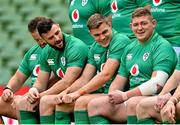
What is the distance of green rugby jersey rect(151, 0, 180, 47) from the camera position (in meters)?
5.06

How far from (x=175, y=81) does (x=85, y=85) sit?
0.79 meters

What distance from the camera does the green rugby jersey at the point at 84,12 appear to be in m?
5.63

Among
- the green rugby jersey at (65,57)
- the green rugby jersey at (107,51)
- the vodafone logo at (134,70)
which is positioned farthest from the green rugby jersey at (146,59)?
the green rugby jersey at (65,57)

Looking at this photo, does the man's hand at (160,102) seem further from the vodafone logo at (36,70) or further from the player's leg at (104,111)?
the vodafone logo at (36,70)

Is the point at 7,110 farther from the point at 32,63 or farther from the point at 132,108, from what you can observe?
the point at 132,108

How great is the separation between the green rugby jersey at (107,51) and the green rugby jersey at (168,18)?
28 centimetres

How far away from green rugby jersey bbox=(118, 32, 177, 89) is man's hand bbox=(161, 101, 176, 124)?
47 centimetres

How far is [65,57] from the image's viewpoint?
5.51 metres

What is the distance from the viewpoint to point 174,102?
4.39 metres

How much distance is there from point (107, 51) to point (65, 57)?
0.40 m

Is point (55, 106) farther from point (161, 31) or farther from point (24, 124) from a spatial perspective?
point (161, 31)

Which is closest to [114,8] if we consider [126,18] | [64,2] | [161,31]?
[126,18]

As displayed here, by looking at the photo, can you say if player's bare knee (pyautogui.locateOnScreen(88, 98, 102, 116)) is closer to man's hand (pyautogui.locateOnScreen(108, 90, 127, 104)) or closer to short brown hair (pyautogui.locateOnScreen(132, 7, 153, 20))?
man's hand (pyautogui.locateOnScreen(108, 90, 127, 104))

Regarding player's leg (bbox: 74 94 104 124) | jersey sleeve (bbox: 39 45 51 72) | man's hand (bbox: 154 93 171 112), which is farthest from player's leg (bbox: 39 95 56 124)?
man's hand (bbox: 154 93 171 112)
